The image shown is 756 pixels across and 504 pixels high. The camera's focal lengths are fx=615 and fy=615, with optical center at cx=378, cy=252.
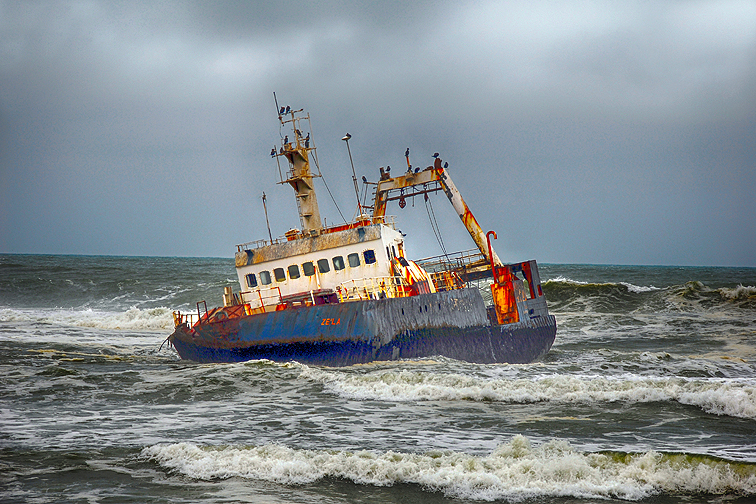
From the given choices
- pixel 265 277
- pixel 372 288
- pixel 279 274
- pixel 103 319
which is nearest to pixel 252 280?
pixel 265 277

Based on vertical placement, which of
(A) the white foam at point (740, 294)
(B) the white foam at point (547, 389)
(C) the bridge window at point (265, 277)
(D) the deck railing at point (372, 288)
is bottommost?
(A) the white foam at point (740, 294)

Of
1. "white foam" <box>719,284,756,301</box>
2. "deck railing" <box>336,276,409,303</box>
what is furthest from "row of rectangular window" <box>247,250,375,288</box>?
"white foam" <box>719,284,756,301</box>

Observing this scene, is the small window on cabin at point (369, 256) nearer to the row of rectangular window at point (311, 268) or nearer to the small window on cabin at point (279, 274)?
the row of rectangular window at point (311, 268)

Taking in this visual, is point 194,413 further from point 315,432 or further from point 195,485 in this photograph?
point 195,485

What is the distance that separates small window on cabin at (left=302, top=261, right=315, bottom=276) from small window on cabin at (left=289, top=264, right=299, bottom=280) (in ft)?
0.70

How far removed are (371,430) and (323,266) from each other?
345 inches

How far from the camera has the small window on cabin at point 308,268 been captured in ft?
59.3

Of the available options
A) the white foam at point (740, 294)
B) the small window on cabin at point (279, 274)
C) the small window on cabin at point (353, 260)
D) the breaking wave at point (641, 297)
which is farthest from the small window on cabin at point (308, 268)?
the white foam at point (740, 294)

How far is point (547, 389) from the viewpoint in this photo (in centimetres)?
1245

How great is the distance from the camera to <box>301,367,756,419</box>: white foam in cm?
1145

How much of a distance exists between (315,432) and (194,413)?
2582 millimetres

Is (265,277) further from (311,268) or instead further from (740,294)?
(740,294)

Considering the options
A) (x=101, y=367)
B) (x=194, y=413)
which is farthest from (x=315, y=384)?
(x=101, y=367)

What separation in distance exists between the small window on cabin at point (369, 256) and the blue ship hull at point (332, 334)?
1.97m
